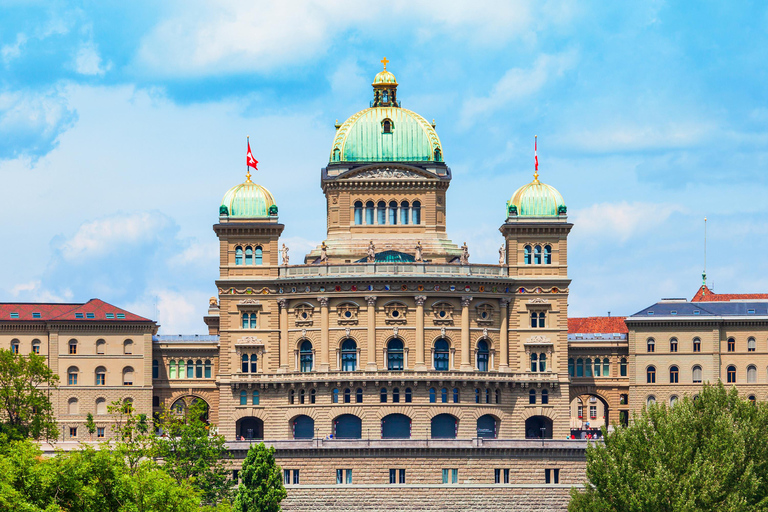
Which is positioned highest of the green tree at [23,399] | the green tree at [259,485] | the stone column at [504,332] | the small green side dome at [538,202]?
the small green side dome at [538,202]

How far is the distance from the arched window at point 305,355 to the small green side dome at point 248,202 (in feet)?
44.2

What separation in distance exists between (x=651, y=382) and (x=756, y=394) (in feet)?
34.3

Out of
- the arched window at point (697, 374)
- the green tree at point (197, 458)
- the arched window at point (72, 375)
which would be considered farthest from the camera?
the arched window at point (72, 375)

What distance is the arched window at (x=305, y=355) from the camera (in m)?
164

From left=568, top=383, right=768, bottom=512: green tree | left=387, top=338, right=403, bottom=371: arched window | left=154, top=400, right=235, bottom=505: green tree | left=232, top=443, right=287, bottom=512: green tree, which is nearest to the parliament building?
left=387, top=338, right=403, bottom=371: arched window

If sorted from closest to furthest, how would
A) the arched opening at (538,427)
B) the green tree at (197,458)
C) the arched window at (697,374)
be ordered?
1. the green tree at (197,458)
2. the arched opening at (538,427)
3. the arched window at (697,374)

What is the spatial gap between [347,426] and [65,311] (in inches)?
1303

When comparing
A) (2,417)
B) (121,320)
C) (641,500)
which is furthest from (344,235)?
(641,500)

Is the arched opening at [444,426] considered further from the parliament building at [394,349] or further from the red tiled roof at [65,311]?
the red tiled roof at [65,311]

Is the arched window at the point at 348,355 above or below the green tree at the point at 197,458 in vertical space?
above

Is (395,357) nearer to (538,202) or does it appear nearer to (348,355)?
(348,355)

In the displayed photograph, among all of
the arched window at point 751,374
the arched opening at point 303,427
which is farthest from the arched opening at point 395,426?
the arched window at point 751,374

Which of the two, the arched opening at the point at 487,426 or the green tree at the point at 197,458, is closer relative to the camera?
the green tree at the point at 197,458

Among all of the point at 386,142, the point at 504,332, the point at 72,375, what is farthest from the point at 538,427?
the point at 72,375
